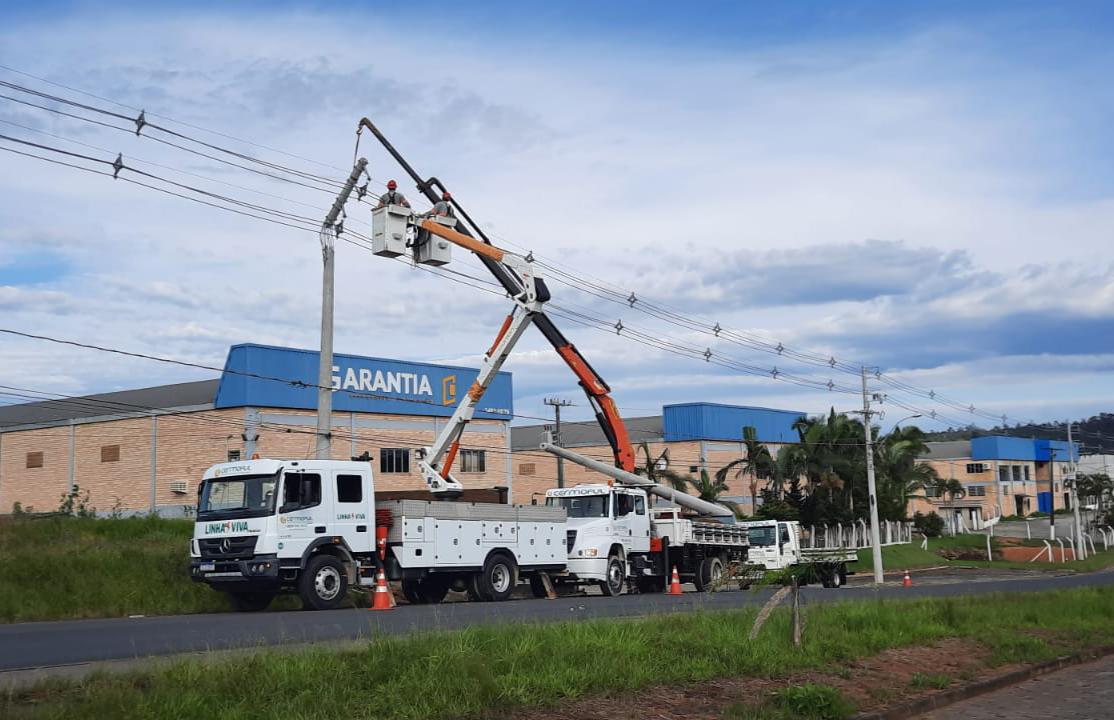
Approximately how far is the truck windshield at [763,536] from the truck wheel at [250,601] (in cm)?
2007

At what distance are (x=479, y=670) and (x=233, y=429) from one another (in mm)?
36900

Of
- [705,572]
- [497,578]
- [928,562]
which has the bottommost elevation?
[928,562]

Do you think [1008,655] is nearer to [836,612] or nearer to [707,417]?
[836,612]

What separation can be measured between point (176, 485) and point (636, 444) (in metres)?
33.4

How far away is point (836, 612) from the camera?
16.5 m

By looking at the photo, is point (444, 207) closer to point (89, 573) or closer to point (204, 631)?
point (89, 573)

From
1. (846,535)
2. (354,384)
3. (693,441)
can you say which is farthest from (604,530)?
(693,441)

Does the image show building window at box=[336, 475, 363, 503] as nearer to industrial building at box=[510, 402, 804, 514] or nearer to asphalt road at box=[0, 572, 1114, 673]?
asphalt road at box=[0, 572, 1114, 673]

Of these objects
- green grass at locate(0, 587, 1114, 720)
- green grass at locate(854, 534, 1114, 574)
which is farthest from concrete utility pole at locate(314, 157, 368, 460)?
green grass at locate(854, 534, 1114, 574)

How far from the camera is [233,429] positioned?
44438mm

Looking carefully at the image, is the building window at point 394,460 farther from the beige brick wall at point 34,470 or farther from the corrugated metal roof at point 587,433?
the corrugated metal roof at point 587,433

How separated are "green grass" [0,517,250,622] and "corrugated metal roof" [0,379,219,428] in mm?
20102

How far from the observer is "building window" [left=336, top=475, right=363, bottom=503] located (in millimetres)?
22609

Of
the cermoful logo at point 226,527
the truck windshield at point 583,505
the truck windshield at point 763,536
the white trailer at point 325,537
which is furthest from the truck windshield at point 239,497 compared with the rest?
the truck windshield at point 763,536
